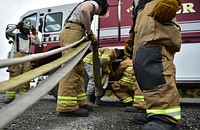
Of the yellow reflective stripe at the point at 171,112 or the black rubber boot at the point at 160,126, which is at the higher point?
the yellow reflective stripe at the point at 171,112

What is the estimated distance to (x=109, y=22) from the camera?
4586mm

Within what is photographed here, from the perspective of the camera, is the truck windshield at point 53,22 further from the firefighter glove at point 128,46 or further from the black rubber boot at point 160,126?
the black rubber boot at point 160,126

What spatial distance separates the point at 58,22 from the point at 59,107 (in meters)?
3.94

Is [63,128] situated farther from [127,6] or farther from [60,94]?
[127,6]

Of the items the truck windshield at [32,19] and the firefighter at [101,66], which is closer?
the firefighter at [101,66]

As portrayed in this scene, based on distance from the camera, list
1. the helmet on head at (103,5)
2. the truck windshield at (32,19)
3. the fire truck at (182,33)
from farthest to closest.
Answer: the truck windshield at (32,19)
the fire truck at (182,33)
the helmet on head at (103,5)

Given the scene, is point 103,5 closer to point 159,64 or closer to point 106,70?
point 106,70

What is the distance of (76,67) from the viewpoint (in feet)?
8.22

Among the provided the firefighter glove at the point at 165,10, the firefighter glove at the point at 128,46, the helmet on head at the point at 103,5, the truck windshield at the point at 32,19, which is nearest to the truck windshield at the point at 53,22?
the truck windshield at the point at 32,19

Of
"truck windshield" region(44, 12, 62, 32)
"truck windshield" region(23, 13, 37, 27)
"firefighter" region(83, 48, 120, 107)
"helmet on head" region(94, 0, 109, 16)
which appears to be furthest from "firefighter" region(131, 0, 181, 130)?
"truck windshield" region(23, 13, 37, 27)

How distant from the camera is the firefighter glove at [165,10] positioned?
1541 mm

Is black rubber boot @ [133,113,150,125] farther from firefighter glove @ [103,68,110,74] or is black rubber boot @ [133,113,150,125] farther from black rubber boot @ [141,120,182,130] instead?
firefighter glove @ [103,68,110,74]

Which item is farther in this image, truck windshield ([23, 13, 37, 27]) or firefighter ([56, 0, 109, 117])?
truck windshield ([23, 13, 37, 27])

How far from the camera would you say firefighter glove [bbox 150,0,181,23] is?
154 cm
